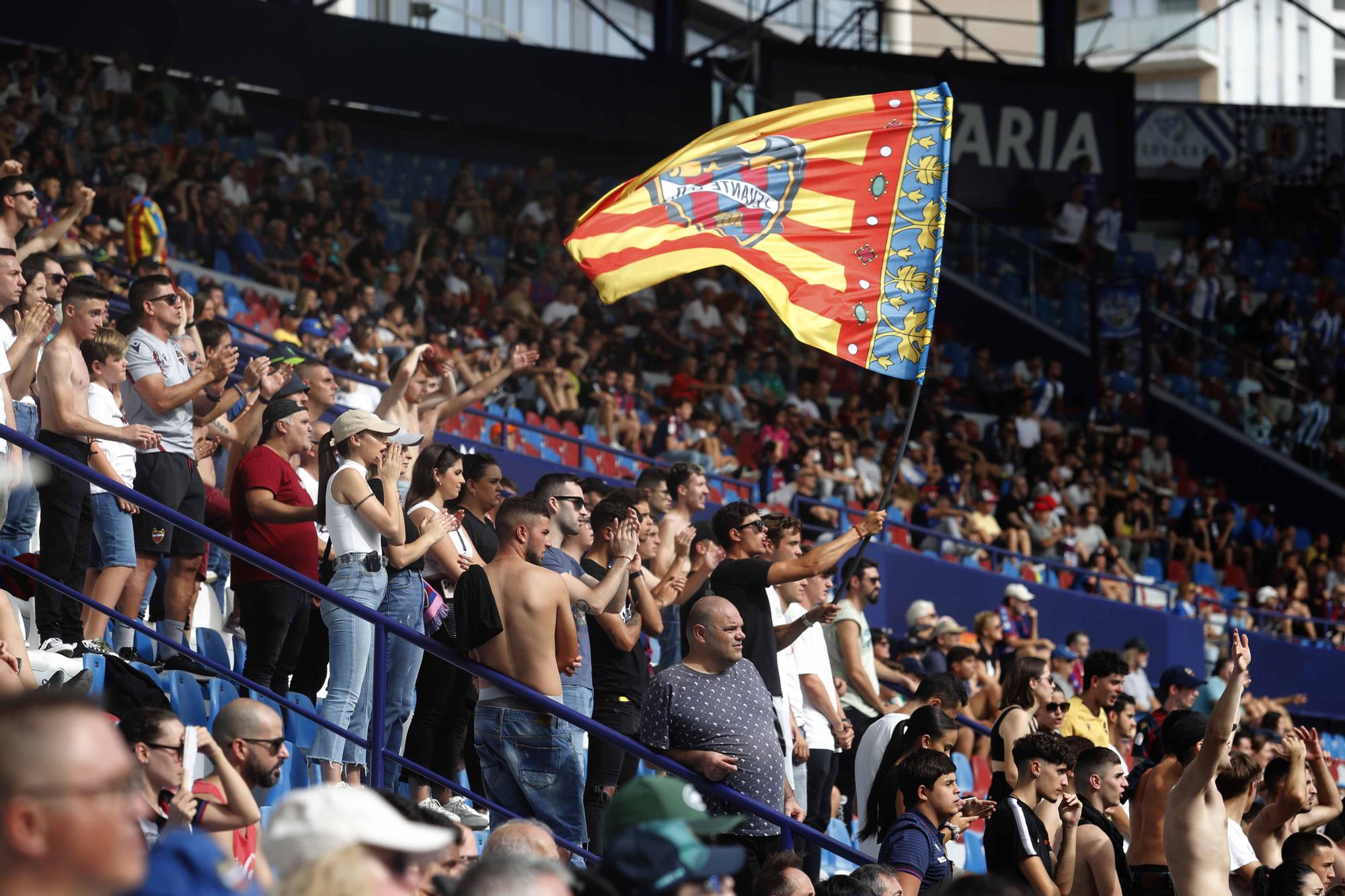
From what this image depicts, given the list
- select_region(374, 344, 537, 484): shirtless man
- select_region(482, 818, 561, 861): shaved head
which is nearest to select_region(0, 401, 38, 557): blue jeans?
select_region(374, 344, 537, 484): shirtless man

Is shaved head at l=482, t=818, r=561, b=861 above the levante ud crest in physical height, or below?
below

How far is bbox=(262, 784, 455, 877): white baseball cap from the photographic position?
3.14m

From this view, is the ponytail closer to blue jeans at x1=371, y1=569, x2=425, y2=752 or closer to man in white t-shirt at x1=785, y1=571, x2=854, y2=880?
blue jeans at x1=371, y1=569, x2=425, y2=752

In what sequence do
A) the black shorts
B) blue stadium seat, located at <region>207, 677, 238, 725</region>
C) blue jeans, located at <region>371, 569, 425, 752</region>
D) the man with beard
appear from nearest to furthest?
the man with beard
blue jeans, located at <region>371, 569, 425, 752</region>
blue stadium seat, located at <region>207, 677, 238, 725</region>
the black shorts

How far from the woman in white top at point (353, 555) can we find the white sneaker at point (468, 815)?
0.41 metres

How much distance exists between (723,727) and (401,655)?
4.90 ft

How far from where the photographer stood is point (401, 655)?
700 centimetres

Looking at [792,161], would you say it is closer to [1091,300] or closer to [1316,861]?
[1316,861]

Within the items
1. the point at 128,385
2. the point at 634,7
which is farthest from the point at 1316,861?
the point at 634,7

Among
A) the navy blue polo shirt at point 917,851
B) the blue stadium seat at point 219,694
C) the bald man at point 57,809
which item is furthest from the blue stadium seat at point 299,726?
the bald man at point 57,809

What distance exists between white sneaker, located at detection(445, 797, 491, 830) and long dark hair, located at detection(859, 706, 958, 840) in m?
1.56

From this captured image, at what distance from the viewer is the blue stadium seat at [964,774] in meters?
10.1

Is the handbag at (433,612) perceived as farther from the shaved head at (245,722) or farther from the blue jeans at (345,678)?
the shaved head at (245,722)

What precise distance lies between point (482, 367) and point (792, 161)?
778 cm
